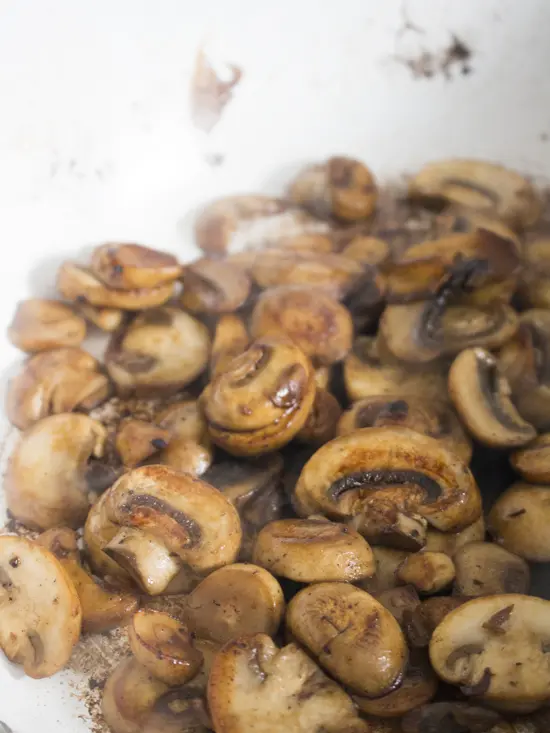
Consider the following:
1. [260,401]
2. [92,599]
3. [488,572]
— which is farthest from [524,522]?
[92,599]

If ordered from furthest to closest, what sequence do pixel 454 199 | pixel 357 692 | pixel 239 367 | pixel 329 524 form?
pixel 454 199 → pixel 239 367 → pixel 329 524 → pixel 357 692

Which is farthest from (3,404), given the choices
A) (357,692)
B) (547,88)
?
(547,88)


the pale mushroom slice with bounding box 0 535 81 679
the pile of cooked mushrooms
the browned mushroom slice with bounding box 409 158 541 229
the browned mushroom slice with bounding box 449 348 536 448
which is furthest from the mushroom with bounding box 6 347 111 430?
the browned mushroom slice with bounding box 409 158 541 229

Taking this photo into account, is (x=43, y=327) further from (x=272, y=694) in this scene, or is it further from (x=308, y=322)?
(x=272, y=694)

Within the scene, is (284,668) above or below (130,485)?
below

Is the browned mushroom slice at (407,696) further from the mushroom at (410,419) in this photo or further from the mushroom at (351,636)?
the mushroom at (410,419)

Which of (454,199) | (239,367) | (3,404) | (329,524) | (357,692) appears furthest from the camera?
(454,199)

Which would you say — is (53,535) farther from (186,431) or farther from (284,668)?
(284,668)

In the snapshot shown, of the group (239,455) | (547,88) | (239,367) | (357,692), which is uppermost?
(547,88)
